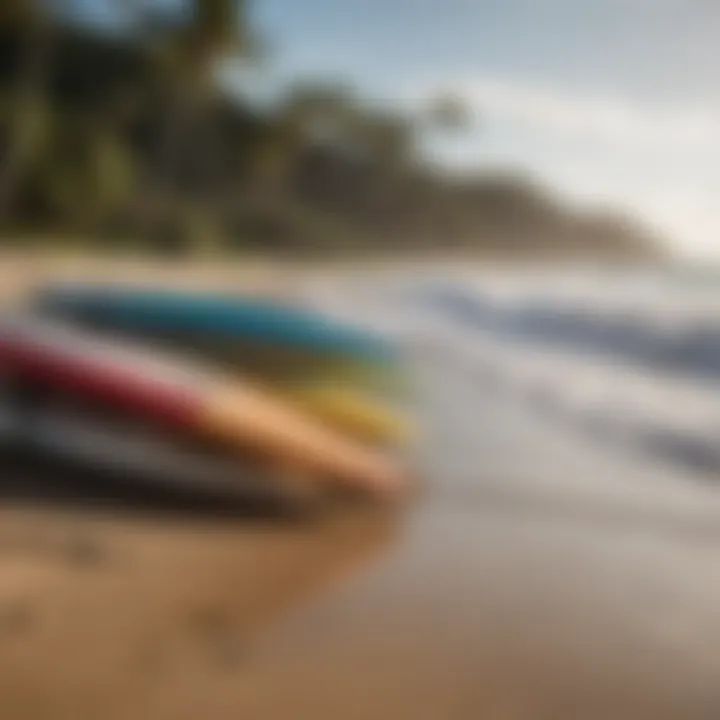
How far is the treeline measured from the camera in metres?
0.98

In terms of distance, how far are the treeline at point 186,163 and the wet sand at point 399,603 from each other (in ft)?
0.81

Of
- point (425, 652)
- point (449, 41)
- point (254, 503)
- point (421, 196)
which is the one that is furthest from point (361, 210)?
point (425, 652)

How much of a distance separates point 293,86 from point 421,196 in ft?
0.50

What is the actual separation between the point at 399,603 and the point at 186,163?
0.45m

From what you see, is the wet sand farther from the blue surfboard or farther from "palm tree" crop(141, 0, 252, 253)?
"palm tree" crop(141, 0, 252, 253)

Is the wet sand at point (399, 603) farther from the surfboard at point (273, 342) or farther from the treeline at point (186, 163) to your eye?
the treeline at point (186, 163)

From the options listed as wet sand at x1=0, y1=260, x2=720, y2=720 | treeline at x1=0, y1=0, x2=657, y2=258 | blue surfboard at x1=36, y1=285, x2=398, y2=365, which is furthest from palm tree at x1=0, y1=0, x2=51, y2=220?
wet sand at x1=0, y1=260, x2=720, y2=720

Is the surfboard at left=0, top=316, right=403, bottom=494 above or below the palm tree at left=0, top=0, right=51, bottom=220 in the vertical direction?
below

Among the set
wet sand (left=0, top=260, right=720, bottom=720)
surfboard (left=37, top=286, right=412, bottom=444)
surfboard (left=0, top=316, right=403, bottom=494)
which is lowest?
wet sand (left=0, top=260, right=720, bottom=720)

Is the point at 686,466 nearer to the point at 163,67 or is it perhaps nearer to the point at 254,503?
the point at 254,503

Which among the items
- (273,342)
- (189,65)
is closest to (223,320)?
(273,342)

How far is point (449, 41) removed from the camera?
91 cm

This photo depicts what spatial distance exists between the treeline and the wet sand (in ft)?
0.81

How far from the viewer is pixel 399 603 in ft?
2.83
